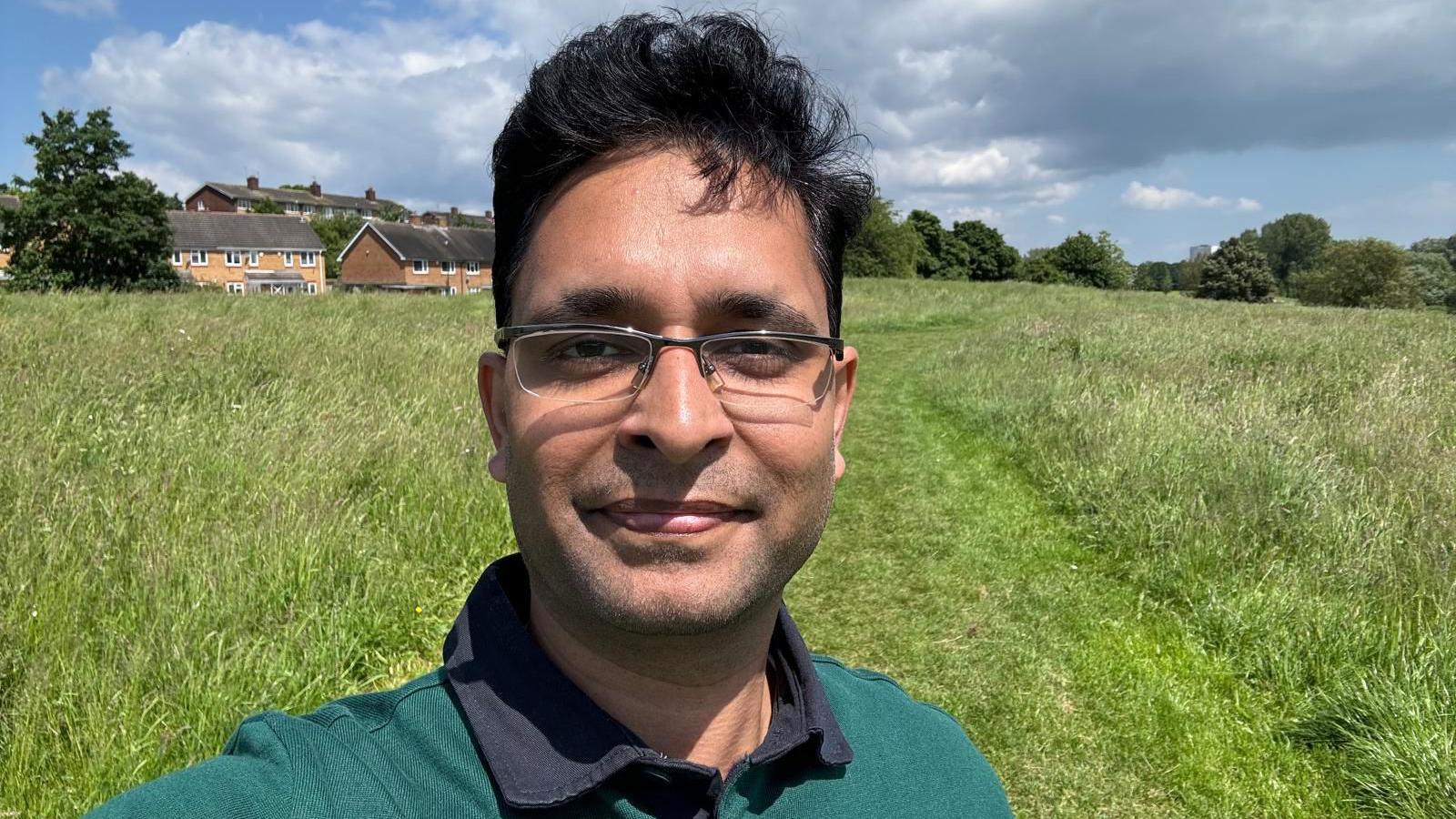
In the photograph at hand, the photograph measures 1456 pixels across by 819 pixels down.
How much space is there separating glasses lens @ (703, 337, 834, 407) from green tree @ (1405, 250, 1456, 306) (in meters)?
86.7

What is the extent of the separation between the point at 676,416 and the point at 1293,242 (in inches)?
5544

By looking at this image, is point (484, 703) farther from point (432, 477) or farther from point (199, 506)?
point (432, 477)

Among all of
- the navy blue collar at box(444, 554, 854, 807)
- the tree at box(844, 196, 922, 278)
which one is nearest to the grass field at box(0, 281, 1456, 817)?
the navy blue collar at box(444, 554, 854, 807)

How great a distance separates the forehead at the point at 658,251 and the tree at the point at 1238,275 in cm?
7703

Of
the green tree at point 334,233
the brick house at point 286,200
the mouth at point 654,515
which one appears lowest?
the mouth at point 654,515

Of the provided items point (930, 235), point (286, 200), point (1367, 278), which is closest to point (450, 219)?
point (286, 200)

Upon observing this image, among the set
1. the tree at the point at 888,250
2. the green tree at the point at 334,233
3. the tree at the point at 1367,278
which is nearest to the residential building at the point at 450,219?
the green tree at the point at 334,233

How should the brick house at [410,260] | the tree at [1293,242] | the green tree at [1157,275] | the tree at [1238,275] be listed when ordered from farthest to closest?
the green tree at [1157,275] → the tree at [1293,242] → the tree at [1238,275] → the brick house at [410,260]

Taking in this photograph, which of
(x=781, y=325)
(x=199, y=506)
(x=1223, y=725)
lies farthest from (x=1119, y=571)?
(x=199, y=506)

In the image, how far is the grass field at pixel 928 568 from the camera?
11.0ft

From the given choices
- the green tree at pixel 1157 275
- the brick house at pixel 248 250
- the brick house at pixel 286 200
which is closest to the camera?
the brick house at pixel 248 250

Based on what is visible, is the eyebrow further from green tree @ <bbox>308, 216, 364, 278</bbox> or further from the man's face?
green tree @ <bbox>308, 216, 364, 278</bbox>

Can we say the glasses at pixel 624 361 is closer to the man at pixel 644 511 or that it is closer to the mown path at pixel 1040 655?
the man at pixel 644 511

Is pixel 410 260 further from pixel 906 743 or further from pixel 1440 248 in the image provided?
pixel 1440 248
